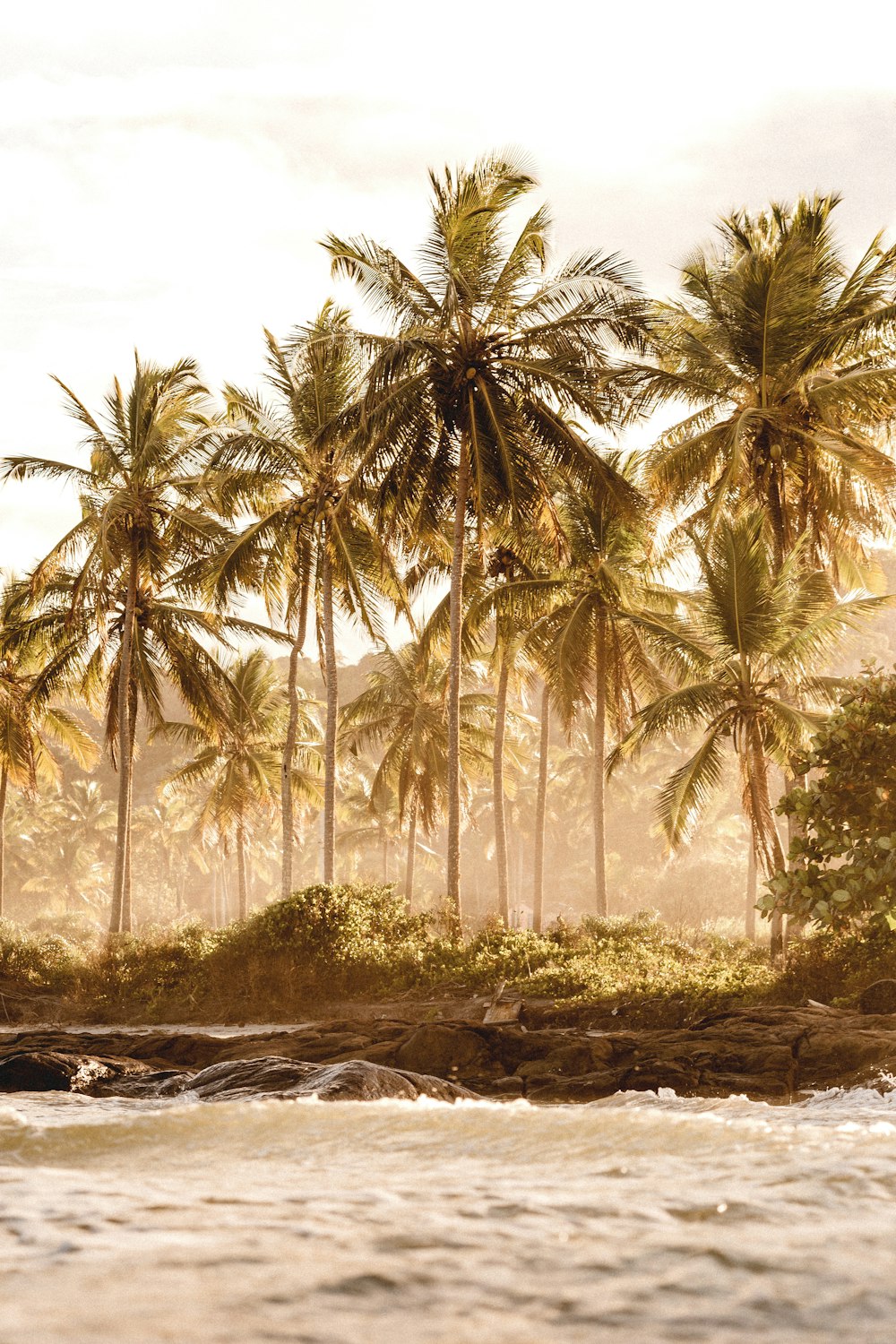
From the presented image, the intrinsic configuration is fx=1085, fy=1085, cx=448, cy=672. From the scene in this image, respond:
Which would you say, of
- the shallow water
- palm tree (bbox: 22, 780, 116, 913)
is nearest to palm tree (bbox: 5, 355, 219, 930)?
the shallow water

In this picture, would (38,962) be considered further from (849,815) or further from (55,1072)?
(849,815)

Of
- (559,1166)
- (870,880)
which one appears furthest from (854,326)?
(559,1166)

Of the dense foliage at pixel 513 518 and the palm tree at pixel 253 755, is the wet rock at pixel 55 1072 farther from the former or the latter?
the palm tree at pixel 253 755

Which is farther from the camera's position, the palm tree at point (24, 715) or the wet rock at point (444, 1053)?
the palm tree at point (24, 715)

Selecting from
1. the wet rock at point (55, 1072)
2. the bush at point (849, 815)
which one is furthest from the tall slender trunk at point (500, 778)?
the wet rock at point (55, 1072)

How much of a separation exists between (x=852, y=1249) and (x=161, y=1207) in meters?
2.04

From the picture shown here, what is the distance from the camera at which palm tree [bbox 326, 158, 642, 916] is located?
686 inches

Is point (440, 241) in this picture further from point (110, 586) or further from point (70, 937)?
point (70, 937)

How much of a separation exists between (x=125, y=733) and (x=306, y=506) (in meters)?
5.56

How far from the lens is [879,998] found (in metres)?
10.7

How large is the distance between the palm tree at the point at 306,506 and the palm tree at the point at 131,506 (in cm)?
109

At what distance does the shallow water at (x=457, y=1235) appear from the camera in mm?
2312

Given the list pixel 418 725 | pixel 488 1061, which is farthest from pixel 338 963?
pixel 418 725

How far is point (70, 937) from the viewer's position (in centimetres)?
3788
